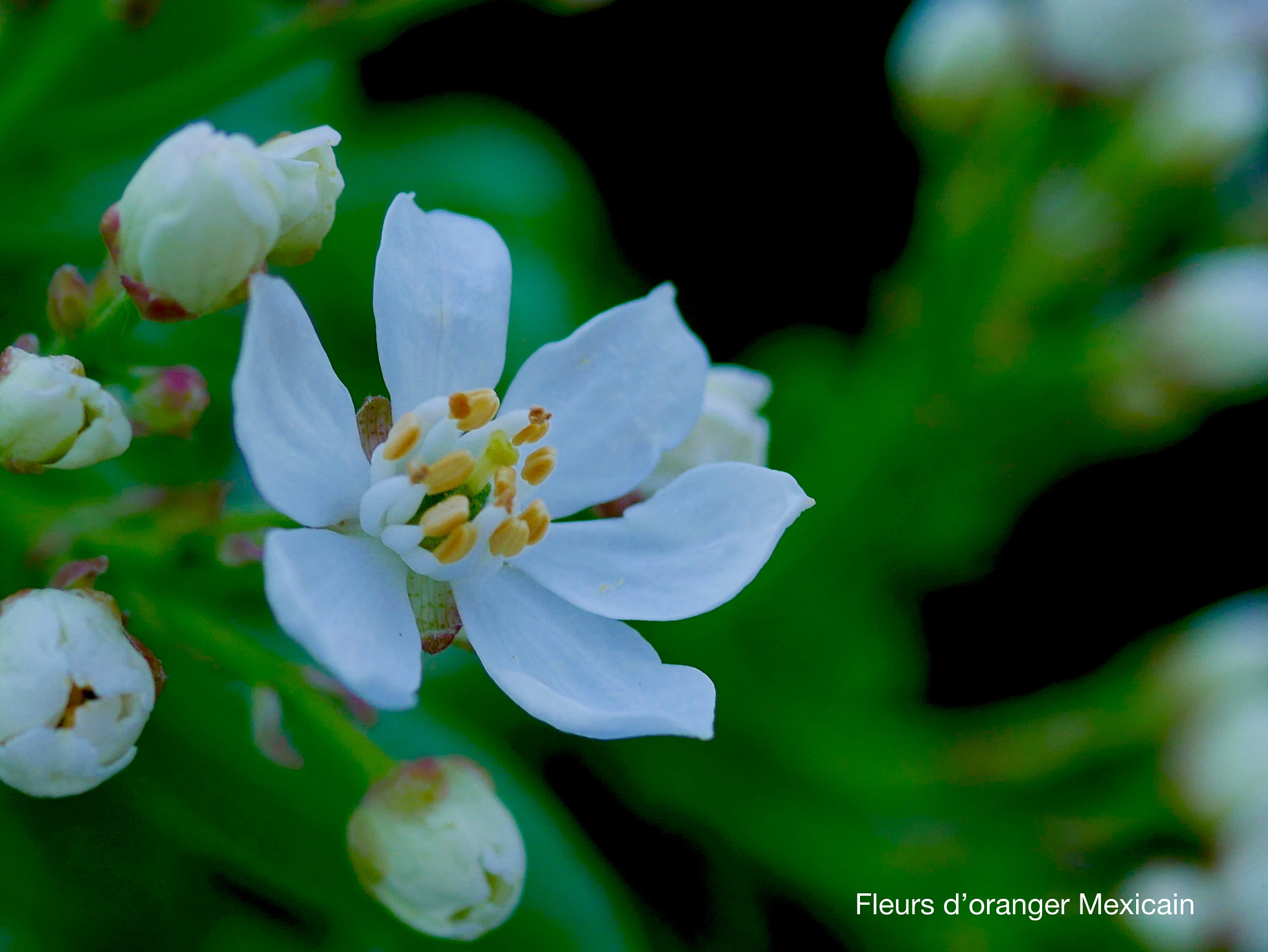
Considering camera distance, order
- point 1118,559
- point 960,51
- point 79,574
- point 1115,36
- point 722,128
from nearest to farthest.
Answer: point 79,574 < point 1115,36 < point 960,51 < point 1118,559 < point 722,128

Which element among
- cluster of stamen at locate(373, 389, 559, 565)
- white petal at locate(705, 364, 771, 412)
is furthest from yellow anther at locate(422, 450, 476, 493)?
white petal at locate(705, 364, 771, 412)

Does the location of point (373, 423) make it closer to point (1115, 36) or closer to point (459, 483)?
point (459, 483)

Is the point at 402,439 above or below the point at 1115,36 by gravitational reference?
below

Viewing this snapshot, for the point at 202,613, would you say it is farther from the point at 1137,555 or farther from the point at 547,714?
the point at 1137,555

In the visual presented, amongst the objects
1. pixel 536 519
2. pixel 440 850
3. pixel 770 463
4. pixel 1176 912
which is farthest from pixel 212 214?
pixel 1176 912

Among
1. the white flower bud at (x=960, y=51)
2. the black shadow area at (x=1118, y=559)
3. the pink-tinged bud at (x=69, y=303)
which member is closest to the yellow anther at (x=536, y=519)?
the pink-tinged bud at (x=69, y=303)

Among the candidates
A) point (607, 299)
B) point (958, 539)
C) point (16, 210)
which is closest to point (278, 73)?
point (16, 210)
